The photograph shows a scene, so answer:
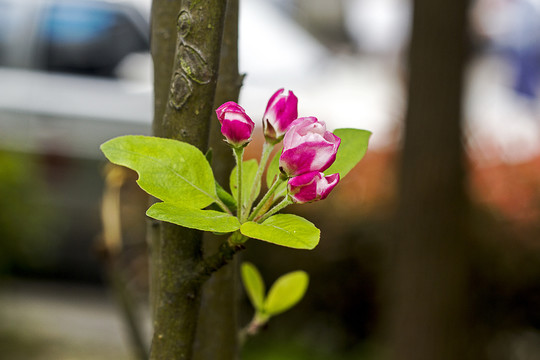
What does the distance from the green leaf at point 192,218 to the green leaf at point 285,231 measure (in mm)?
15

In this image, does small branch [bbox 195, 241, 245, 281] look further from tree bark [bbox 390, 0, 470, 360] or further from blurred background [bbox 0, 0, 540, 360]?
tree bark [bbox 390, 0, 470, 360]

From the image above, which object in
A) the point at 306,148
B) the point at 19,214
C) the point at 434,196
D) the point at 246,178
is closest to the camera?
the point at 306,148

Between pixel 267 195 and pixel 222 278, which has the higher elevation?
pixel 267 195

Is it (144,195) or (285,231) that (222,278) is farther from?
(144,195)

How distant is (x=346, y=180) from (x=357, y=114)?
99 cm

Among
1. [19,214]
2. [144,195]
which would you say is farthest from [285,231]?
[19,214]

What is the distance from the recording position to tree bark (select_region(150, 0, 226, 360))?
22.3 inches

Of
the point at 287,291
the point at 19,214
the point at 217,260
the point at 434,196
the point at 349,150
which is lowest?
the point at 19,214

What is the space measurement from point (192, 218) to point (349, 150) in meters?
0.17

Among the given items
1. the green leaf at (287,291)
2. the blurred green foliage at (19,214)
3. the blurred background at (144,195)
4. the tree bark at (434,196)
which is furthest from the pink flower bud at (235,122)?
the blurred green foliage at (19,214)

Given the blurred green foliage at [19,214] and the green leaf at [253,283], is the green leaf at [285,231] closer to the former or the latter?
the green leaf at [253,283]

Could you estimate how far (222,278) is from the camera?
0.84m

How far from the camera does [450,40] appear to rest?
8.58ft

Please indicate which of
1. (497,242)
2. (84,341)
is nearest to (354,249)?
(497,242)
